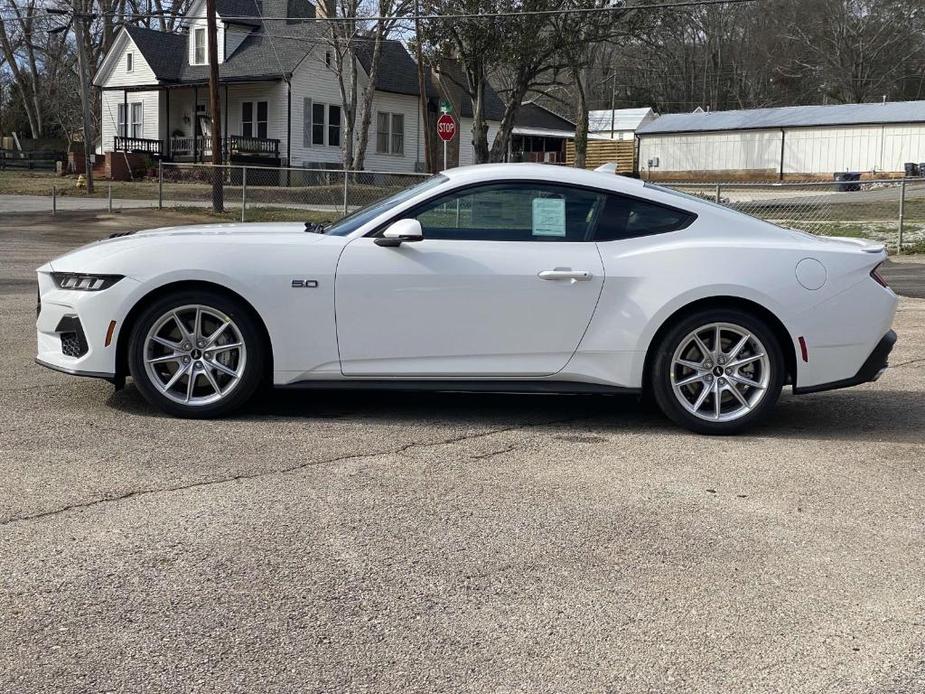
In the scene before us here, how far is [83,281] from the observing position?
588 cm

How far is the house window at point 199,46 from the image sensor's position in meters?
45.4

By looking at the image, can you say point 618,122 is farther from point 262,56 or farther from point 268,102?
point 268,102

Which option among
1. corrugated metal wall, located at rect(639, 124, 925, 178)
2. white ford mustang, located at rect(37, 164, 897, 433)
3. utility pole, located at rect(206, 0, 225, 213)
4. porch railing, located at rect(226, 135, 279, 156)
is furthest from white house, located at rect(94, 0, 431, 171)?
white ford mustang, located at rect(37, 164, 897, 433)

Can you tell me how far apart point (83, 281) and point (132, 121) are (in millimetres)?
44633

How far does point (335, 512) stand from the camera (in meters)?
4.37

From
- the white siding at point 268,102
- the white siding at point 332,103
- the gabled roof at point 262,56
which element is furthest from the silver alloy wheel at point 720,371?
the white siding at point 332,103

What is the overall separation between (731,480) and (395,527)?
5.85 ft

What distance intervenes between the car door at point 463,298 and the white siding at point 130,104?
4314 cm

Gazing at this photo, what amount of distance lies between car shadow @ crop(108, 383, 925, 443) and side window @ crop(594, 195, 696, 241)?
993mm

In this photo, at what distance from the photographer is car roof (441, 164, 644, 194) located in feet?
19.5

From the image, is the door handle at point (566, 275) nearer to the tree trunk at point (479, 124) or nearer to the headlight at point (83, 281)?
the headlight at point (83, 281)

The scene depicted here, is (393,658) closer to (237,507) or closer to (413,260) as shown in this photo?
(237,507)

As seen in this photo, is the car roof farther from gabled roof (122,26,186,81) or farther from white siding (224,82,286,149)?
gabled roof (122,26,186,81)

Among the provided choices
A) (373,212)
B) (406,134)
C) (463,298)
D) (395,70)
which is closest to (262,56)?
(395,70)
